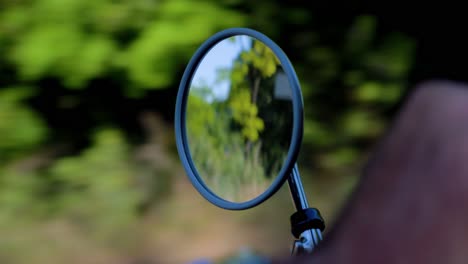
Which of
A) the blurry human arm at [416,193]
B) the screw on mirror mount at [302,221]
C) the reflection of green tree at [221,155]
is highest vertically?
the reflection of green tree at [221,155]

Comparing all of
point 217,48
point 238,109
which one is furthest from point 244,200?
point 217,48

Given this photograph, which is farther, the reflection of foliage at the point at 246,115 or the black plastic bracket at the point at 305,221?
the reflection of foliage at the point at 246,115

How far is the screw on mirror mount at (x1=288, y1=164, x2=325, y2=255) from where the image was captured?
1454 millimetres

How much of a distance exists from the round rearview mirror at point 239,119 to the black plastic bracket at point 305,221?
7 cm

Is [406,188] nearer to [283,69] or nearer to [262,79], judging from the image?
[283,69]

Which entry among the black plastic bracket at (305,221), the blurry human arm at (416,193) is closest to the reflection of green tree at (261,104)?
the black plastic bracket at (305,221)

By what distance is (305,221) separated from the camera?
4.81 ft

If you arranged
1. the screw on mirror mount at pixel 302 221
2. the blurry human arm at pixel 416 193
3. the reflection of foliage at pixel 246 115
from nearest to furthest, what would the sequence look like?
the blurry human arm at pixel 416 193
the screw on mirror mount at pixel 302 221
the reflection of foliage at pixel 246 115

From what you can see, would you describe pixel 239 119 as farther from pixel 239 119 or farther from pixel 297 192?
pixel 297 192

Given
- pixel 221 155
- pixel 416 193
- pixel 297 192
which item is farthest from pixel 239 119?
pixel 416 193

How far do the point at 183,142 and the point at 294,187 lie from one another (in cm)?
36

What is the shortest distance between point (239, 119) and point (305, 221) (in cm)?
29

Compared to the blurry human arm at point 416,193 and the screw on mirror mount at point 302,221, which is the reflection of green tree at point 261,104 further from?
the blurry human arm at point 416,193

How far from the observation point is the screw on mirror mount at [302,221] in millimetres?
1454
